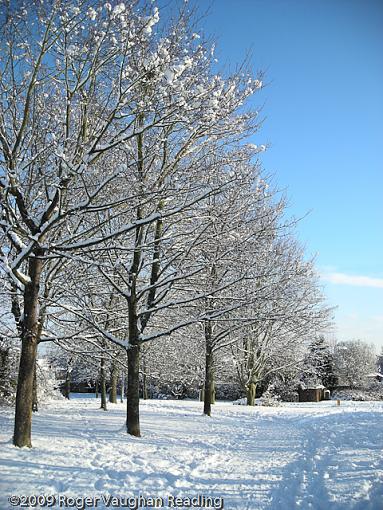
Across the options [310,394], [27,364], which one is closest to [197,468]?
[27,364]

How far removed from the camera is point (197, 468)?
21.1 ft

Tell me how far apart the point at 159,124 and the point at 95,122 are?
1404mm

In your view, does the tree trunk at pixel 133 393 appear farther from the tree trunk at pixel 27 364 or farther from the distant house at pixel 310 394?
the distant house at pixel 310 394

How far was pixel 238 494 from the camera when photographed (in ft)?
17.4

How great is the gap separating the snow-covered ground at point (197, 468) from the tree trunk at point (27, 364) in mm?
300

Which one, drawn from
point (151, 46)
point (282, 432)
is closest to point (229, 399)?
point (282, 432)

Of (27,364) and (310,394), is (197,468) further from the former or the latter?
(310,394)

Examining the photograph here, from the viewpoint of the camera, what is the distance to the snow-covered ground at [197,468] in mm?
4977

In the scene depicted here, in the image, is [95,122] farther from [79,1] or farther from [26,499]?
[26,499]

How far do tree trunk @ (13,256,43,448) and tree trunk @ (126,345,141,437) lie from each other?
2779 mm

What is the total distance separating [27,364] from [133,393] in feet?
10.6

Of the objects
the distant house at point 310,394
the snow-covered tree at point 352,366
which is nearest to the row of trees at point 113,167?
the distant house at point 310,394

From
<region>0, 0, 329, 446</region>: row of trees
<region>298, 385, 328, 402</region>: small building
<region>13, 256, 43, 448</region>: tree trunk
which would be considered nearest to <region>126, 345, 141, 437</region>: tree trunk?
<region>0, 0, 329, 446</region>: row of trees

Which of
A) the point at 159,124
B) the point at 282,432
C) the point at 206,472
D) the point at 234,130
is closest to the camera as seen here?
the point at 206,472
